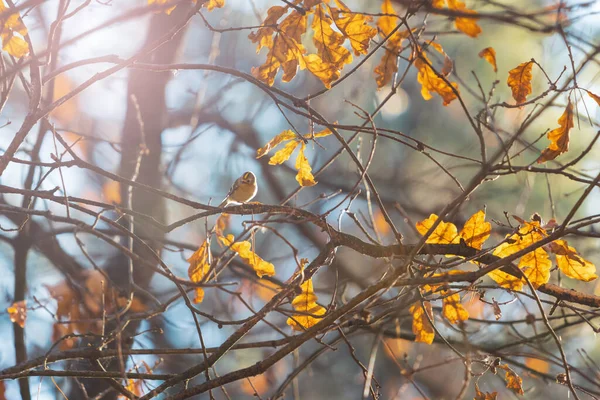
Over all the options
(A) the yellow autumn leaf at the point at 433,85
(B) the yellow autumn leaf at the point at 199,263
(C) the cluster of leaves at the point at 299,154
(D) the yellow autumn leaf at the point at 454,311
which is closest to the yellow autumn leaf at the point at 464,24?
(A) the yellow autumn leaf at the point at 433,85

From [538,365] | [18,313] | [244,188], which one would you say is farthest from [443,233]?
[538,365]

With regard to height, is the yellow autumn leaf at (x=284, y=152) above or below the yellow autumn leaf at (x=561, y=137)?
above

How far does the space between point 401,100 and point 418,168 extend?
98cm

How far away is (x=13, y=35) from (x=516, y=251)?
119cm

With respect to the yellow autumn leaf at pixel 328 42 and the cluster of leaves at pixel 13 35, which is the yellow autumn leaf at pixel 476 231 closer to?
the yellow autumn leaf at pixel 328 42

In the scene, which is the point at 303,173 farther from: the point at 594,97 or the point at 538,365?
the point at 538,365

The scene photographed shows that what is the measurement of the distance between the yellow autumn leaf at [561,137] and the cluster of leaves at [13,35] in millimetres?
1131

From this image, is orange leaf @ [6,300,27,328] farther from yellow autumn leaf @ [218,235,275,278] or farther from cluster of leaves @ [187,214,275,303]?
yellow autumn leaf @ [218,235,275,278]

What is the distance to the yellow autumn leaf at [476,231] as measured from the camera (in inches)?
50.4

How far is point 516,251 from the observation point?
1.26 meters

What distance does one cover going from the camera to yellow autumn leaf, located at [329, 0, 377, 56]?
50.6 inches

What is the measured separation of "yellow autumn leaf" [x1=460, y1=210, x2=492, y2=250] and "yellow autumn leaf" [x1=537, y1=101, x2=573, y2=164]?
0.18m

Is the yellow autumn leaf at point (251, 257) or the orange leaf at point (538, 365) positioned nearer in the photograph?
the yellow autumn leaf at point (251, 257)

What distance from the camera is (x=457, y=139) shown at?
493 centimetres
